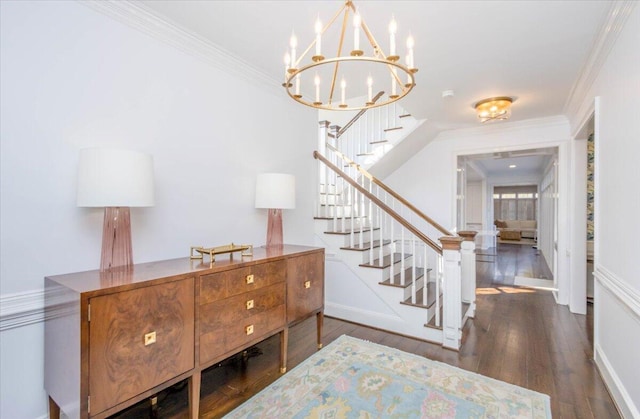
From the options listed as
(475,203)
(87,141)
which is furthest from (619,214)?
(475,203)

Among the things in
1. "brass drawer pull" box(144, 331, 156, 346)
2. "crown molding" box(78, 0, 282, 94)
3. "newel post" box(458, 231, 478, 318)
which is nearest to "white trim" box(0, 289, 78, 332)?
"brass drawer pull" box(144, 331, 156, 346)

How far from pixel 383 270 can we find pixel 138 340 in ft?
7.71

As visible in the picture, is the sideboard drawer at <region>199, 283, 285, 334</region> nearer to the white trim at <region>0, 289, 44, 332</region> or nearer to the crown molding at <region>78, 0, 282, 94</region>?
the white trim at <region>0, 289, 44, 332</region>

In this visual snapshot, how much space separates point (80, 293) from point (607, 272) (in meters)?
3.12

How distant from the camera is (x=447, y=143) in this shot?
16.1 feet

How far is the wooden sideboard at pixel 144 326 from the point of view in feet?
4.15

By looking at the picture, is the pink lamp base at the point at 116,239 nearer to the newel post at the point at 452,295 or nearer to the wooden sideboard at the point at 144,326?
the wooden sideboard at the point at 144,326

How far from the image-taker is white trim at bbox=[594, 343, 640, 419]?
170cm

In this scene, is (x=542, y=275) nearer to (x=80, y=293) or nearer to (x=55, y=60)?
(x=80, y=293)

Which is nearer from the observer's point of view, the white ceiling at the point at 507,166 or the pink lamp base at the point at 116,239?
the pink lamp base at the point at 116,239

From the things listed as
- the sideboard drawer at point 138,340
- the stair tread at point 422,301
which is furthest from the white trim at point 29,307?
the stair tread at point 422,301

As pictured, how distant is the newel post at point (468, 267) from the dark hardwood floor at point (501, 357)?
0.22 metres

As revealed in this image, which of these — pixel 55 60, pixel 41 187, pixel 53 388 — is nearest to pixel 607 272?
pixel 53 388

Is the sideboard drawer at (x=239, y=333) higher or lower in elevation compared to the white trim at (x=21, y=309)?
lower
